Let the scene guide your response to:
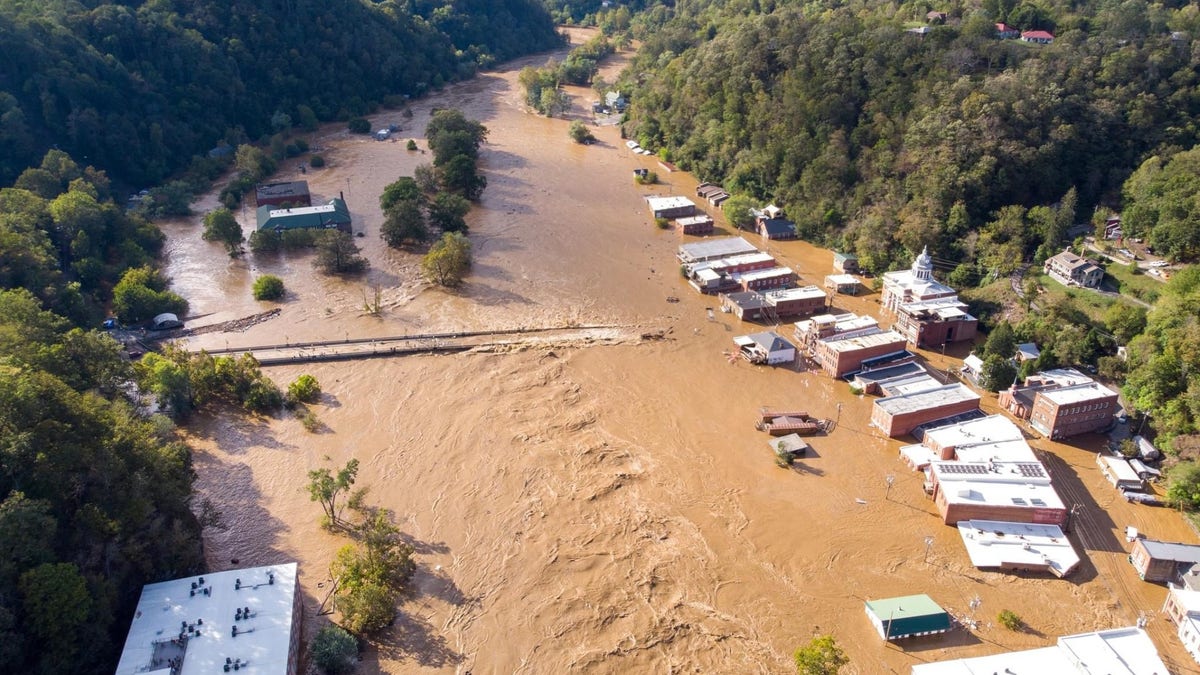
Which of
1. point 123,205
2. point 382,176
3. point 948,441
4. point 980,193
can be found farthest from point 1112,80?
point 123,205

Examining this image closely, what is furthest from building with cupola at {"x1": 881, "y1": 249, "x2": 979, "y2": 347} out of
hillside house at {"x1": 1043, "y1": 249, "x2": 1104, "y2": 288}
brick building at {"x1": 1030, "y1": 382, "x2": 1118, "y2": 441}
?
brick building at {"x1": 1030, "y1": 382, "x2": 1118, "y2": 441}

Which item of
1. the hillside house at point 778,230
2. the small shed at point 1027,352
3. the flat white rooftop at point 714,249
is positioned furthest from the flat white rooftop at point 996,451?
the hillside house at point 778,230

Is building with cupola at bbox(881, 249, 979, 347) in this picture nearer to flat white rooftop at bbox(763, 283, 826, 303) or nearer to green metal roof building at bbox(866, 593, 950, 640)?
flat white rooftop at bbox(763, 283, 826, 303)

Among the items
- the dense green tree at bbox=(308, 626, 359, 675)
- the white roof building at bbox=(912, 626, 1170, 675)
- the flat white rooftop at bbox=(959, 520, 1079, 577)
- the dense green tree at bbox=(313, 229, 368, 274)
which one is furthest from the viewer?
the dense green tree at bbox=(313, 229, 368, 274)

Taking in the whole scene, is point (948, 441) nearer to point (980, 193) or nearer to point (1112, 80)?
point (980, 193)

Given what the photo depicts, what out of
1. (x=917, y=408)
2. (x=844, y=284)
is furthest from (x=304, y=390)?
(x=844, y=284)
